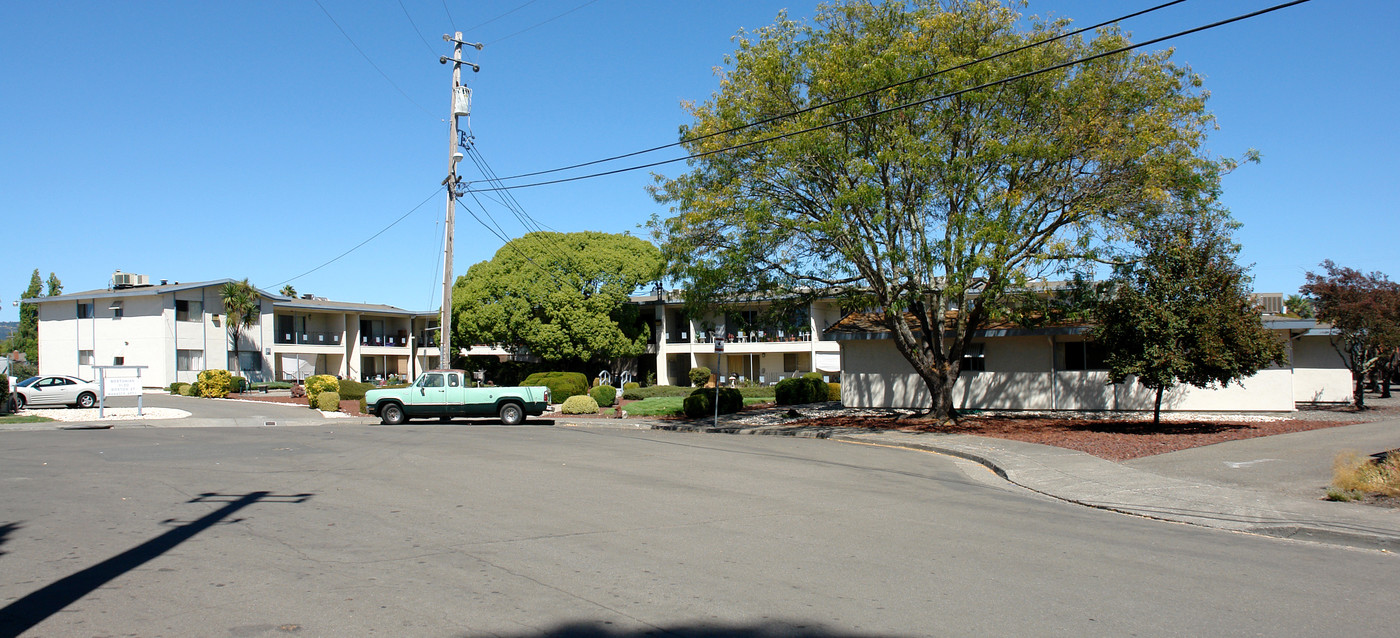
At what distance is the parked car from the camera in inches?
1275

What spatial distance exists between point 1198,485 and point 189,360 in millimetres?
54986

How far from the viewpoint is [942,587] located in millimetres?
6797

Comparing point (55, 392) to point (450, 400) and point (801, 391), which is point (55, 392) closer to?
point (450, 400)

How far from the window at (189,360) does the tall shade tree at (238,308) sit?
1.89 metres

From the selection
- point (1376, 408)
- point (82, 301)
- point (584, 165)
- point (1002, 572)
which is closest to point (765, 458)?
point (1002, 572)

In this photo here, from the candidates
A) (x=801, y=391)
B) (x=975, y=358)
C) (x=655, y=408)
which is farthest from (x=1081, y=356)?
(x=655, y=408)

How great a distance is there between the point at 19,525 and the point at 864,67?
692 inches

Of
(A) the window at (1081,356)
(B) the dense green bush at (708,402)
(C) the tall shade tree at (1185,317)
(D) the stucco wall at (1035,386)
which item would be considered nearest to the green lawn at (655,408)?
(B) the dense green bush at (708,402)

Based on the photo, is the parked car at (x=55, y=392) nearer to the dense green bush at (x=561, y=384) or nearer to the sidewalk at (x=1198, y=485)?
the dense green bush at (x=561, y=384)

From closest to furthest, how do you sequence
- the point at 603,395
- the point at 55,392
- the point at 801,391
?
the point at 55,392 → the point at 603,395 → the point at 801,391

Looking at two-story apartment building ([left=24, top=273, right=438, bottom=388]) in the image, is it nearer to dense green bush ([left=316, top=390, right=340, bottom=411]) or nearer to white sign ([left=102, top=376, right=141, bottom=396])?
dense green bush ([left=316, top=390, right=340, bottom=411])

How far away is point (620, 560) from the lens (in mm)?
7602

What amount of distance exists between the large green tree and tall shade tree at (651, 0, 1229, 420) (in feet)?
78.7

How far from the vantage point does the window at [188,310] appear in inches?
2045
